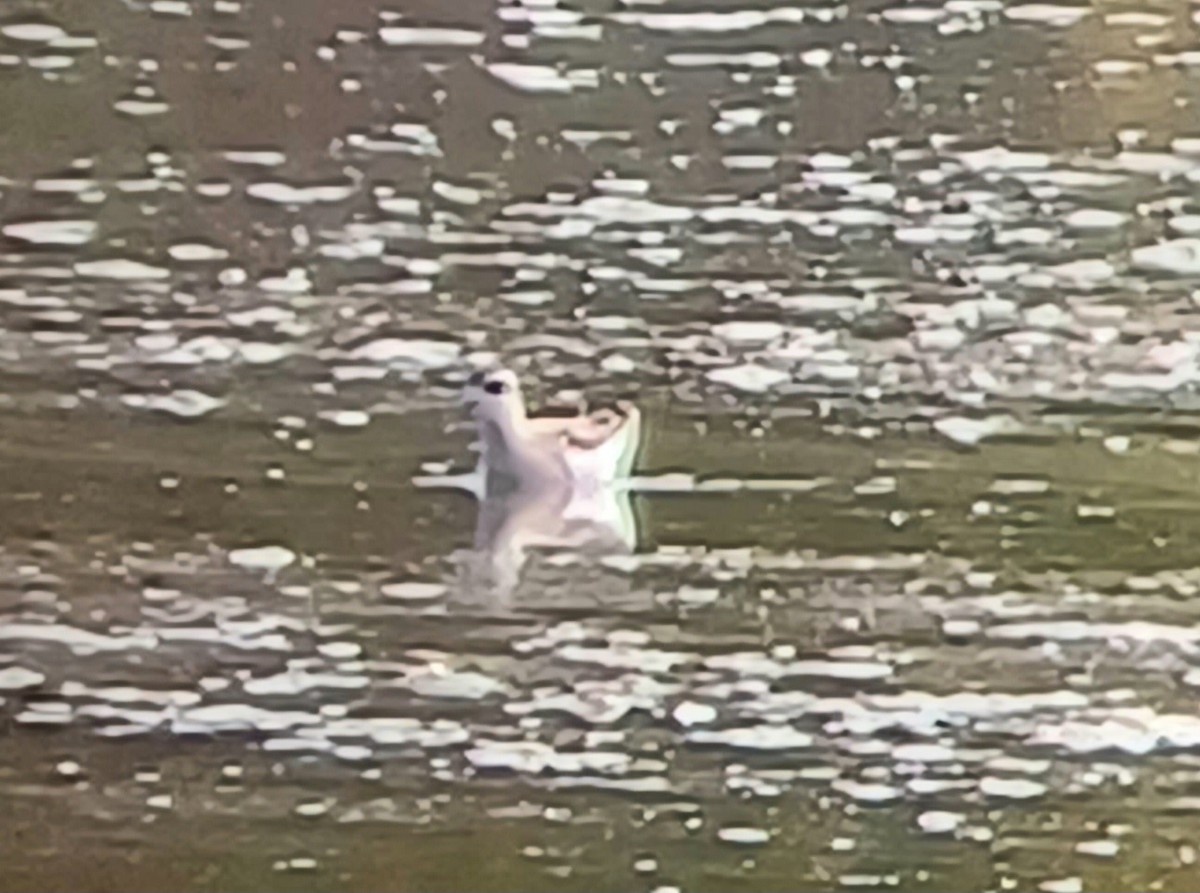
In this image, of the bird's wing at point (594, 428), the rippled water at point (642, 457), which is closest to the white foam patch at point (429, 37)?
the rippled water at point (642, 457)

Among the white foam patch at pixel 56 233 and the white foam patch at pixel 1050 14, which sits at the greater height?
the white foam patch at pixel 1050 14

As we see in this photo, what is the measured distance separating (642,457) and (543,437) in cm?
3

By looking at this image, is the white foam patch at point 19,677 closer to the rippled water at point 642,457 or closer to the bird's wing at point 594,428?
the rippled water at point 642,457

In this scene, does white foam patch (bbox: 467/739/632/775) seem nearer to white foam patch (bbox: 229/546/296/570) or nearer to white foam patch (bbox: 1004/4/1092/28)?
white foam patch (bbox: 229/546/296/570)

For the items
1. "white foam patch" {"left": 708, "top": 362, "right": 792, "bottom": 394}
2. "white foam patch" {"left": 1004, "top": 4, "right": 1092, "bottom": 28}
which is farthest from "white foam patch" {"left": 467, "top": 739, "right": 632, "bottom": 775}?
"white foam patch" {"left": 1004, "top": 4, "right": 1092, "bottom": 28}

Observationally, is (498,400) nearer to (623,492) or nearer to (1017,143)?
(623,492)

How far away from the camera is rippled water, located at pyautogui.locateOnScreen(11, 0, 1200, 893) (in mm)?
398

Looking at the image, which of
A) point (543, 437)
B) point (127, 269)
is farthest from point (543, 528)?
point (127, 269)

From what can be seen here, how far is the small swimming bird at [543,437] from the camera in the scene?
0.40 metres

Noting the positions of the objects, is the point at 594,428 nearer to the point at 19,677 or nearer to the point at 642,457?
the point at 642,457

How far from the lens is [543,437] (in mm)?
400

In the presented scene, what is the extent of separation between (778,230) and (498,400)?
85mm

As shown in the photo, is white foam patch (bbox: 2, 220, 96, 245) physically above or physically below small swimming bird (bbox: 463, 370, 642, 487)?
above

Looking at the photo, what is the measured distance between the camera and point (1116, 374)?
40 centimetres
